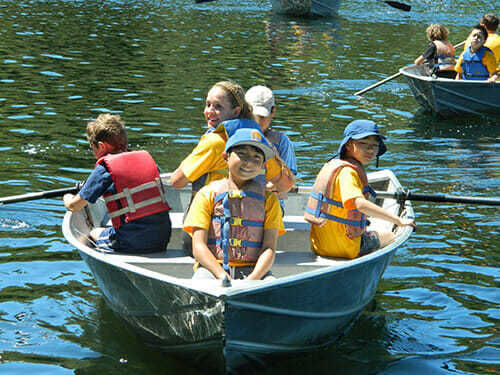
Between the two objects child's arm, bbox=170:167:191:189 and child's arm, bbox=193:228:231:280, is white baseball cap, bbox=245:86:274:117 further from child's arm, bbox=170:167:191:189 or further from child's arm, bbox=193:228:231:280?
child's arm, bbox=193:228:231:280

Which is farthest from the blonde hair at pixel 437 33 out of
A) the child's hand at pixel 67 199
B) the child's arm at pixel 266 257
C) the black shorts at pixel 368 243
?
the child's arm at pixel 266 257

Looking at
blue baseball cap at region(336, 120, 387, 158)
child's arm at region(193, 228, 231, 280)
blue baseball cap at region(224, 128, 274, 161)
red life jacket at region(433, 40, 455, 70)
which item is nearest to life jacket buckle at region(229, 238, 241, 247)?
child's arm at region(193, 228, 231, 280)

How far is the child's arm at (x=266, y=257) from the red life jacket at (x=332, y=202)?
72 cm

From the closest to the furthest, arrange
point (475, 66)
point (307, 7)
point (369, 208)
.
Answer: point (369, 208)
point (475, 66)
point (307, 7)

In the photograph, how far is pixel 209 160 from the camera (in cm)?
486

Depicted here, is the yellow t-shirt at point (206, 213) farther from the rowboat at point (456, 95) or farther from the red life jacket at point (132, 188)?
the rowboat at point (456, 95)

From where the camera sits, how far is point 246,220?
173 inches

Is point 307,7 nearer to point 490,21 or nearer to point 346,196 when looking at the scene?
point 490,21

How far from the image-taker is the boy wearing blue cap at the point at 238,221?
14.1ft

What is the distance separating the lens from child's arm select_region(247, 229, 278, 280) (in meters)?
4.32

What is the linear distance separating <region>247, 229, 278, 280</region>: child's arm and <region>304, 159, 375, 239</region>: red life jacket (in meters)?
0.72

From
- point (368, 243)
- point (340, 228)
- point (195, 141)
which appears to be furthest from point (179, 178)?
point (195, 141)

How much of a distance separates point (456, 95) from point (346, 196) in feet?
25.4

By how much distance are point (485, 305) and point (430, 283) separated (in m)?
0.57
